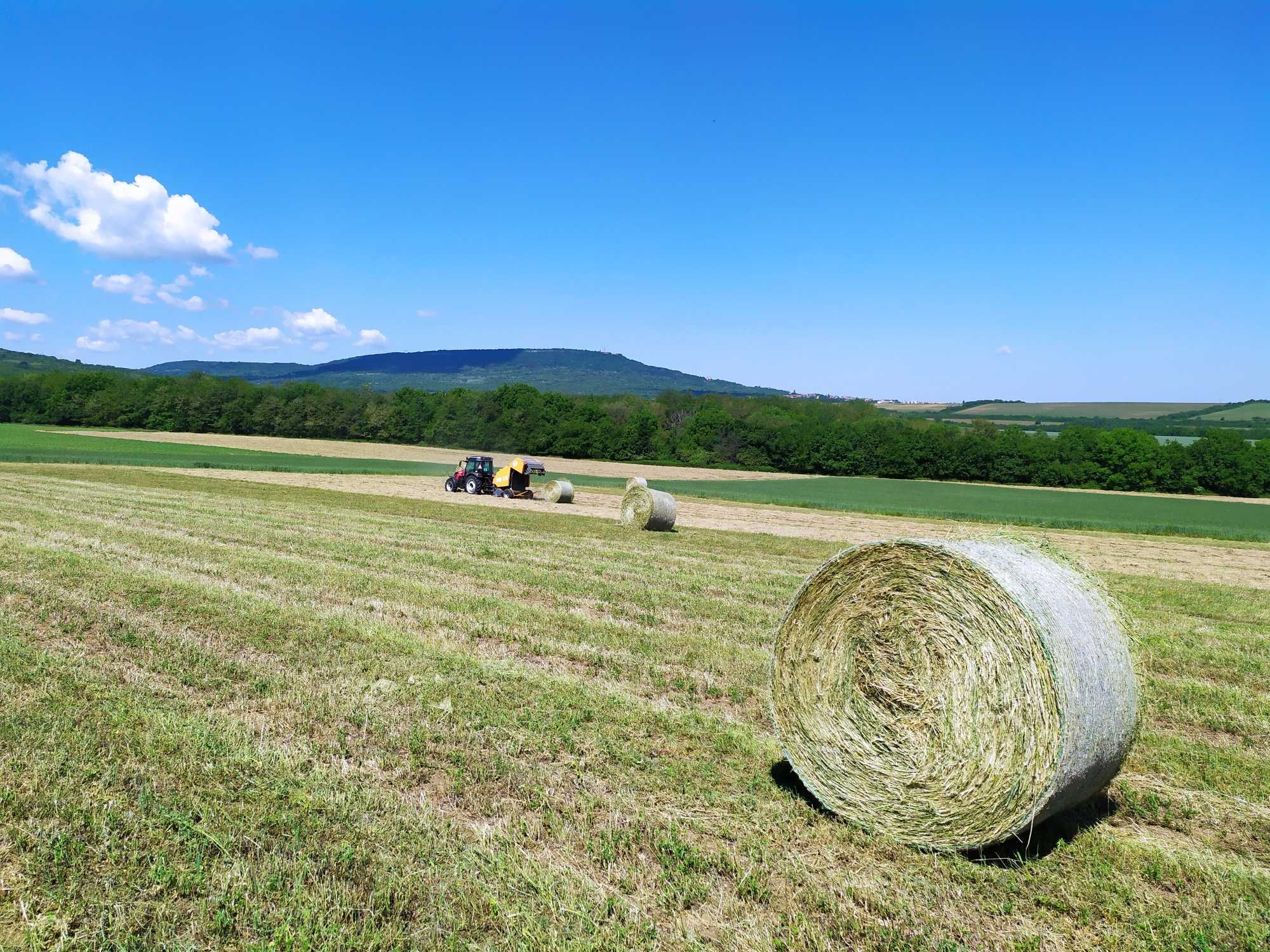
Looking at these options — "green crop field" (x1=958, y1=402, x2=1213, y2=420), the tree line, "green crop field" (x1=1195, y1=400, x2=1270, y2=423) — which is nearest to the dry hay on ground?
the tree line

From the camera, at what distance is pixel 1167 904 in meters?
4.02

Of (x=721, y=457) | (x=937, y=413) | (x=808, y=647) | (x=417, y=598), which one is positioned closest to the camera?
(x=808, y=647)

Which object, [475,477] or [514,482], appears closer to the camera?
[514,482]

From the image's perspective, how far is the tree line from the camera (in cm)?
5559

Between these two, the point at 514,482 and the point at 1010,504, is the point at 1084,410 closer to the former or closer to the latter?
the point at 1010,504

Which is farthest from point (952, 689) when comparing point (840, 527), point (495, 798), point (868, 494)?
point (868, 494)

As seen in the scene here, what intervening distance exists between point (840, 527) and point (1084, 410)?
144787mm

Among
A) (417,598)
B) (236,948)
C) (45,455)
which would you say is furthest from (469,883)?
(45,455)

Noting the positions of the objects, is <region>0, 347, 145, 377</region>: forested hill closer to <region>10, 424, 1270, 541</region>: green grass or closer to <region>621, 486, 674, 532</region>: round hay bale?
<region>10, 424, 1270, 541</region>: green grass

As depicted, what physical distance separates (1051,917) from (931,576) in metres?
1.93

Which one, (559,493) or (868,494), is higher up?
(559,493)

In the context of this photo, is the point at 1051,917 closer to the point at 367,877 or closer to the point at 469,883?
the point at 469,883

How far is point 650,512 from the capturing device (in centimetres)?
2025

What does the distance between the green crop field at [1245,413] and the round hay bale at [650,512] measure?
389ft
